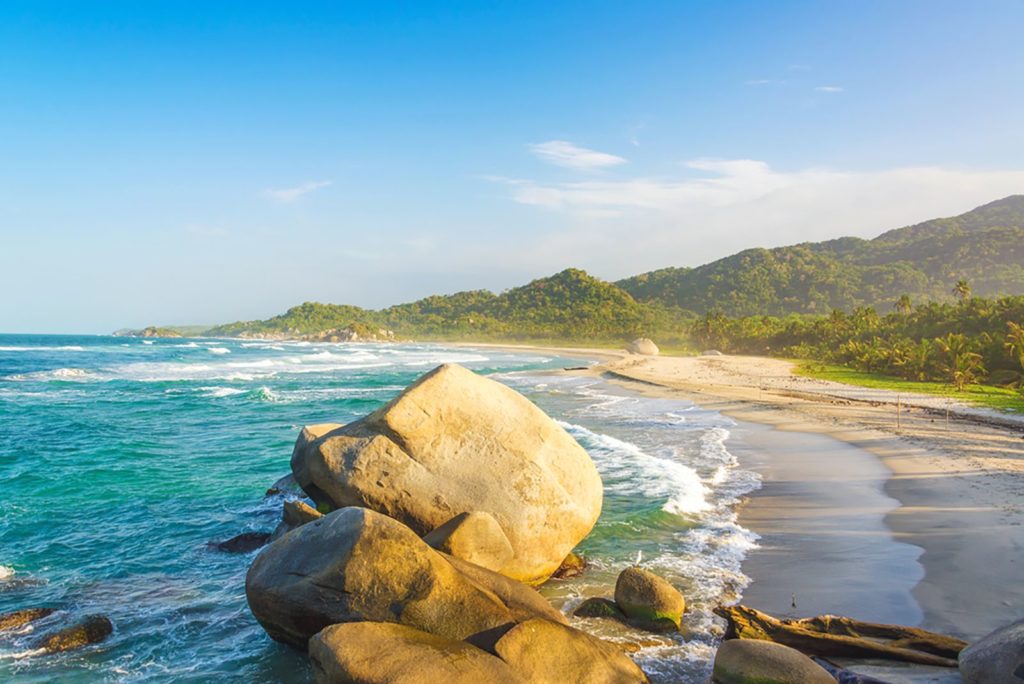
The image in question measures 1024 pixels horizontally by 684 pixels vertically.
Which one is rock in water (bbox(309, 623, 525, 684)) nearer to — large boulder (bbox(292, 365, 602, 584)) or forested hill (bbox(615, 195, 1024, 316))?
large boulder (bbox(292, 365, 602, 584))

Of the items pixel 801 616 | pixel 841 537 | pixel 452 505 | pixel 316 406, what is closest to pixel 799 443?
pixel 841 537

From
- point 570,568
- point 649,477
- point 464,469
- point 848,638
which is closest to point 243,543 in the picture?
point 464,469

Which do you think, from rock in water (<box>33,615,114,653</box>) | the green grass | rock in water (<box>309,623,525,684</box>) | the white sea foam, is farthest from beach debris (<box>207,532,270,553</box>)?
the green grass

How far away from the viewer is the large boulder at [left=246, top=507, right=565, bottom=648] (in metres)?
6.46

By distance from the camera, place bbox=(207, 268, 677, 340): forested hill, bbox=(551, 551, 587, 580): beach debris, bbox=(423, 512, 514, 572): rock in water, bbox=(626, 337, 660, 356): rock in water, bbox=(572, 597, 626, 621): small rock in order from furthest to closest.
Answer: bbox=(207, 268, 677, 340): forested hill
bbox=(626, 337, 660, 356): rock in water
bbox=(551, 551, 587, 580): beach debris
bbox=(572, 597, 626, 621): small rock
bbox=(423, 512, 514, 572): rock in water

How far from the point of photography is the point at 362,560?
668 centimetres

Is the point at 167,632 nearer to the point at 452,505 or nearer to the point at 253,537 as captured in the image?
the point at 253,537

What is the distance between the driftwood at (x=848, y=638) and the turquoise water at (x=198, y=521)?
824 mm

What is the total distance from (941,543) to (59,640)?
46.2ft

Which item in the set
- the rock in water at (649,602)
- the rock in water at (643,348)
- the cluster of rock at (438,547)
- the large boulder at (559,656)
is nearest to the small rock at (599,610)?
the rock in water at (649,602)

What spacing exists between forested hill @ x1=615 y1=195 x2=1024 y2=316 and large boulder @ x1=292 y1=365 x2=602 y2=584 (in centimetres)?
15462

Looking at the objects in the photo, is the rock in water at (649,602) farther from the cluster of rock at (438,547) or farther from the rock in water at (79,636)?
the rock in water at (79,636)

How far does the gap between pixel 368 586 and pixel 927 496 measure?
13340 millimetres

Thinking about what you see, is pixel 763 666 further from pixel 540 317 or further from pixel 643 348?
pixel 540 317
